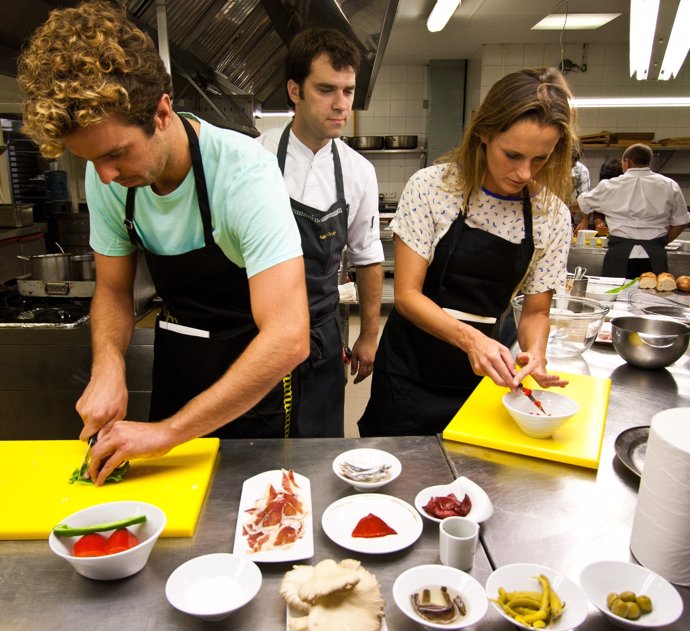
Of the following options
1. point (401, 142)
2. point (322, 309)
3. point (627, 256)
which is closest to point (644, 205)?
point (627, 256)

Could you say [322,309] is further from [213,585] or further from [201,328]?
[213,585]

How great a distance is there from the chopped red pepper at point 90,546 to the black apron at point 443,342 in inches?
44.7

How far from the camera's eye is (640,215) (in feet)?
16.7

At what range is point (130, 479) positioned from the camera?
3.86 ft

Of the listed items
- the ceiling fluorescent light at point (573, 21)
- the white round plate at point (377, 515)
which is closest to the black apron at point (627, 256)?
the ceiling fluorescent light at point (573, 21)

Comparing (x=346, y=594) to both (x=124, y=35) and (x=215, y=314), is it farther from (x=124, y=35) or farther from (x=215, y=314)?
(x=124, y=35)

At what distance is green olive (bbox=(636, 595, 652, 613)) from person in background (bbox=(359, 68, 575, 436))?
2.63 ft

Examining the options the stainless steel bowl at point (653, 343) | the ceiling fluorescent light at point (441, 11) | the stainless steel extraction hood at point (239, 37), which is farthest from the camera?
the ceiling fluorescent light at point (441, 11)

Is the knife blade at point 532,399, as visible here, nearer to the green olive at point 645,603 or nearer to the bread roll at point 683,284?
the green olive at point 645,603

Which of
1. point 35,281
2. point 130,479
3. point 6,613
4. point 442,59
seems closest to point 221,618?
point 6,613

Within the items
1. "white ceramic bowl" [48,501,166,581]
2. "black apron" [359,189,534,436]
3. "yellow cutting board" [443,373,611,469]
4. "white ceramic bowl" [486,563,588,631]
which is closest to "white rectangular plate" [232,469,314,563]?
"white ceramic bowl" [48,501,166,581]

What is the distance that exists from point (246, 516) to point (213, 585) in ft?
0.63

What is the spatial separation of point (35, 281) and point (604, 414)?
242cm

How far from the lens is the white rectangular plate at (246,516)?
0.94 meters
